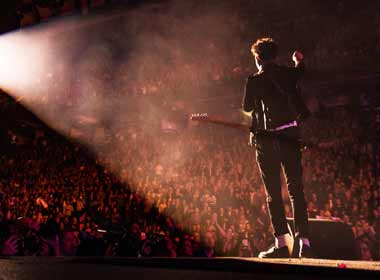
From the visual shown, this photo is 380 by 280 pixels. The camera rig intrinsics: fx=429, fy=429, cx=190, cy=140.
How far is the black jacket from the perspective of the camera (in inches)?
135

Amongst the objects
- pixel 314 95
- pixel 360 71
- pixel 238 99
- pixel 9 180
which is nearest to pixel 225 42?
pixel 238 99

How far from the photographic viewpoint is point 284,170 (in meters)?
3.41

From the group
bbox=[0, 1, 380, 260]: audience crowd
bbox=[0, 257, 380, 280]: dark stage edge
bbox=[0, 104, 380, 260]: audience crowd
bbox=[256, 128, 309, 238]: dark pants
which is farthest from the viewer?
bbox=[0, 1, 380, 260]: audience crowd

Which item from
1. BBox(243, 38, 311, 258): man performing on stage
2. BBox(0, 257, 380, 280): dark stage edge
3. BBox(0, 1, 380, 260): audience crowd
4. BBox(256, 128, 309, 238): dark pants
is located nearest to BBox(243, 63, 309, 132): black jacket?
BBox(243, 38, 311, 258): man performing on stage

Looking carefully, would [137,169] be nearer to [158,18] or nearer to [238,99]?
[238,99]

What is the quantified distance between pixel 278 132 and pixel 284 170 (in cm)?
31

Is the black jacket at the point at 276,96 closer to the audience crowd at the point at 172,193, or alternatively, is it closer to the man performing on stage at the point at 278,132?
the man performing on stage at the point at 278,132

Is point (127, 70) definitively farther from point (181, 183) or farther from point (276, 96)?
point (276, 96)

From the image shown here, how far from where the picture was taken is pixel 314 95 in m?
11.9

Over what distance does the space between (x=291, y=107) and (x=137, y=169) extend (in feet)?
23.5

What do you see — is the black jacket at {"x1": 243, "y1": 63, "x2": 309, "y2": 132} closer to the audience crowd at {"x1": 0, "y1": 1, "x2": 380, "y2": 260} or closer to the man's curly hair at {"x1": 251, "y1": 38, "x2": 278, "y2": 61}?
the man's curly hair at {"x1": 251, "y1": 38, "x2": 278, "y2": 61}

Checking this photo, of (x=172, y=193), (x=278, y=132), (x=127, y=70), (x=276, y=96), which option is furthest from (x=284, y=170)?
(x=127, y=70)

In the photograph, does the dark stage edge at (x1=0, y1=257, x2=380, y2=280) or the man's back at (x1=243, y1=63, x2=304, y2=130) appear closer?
the dark stage edge at (x1=0, y1=257, x2=380, y2=280)

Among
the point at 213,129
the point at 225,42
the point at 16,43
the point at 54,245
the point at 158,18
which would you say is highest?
the point at 158,18
